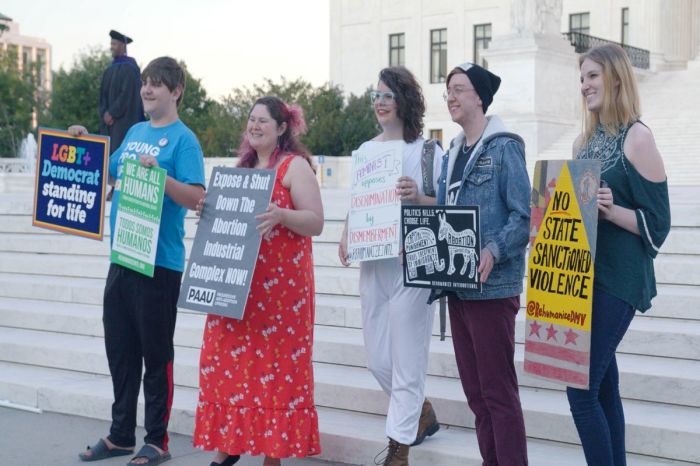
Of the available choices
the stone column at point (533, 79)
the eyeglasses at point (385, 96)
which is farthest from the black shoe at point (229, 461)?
the stone column at point (533, 79)

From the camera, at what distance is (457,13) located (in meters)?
52.8

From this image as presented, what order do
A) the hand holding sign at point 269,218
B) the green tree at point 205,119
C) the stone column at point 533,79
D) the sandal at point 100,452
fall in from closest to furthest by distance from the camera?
the hand holding sign at point 269,218, the sandal at point 100,452, the stone column at point 533,79, the green tree at point 205,119

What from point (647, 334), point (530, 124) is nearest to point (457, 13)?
point (530, 124)

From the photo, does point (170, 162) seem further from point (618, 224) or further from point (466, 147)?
point (618, 224)

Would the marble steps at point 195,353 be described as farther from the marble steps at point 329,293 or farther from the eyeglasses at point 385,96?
the eyeglasses at point 385,96

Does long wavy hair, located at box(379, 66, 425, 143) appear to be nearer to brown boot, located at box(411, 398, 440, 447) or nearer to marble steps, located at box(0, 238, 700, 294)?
brown boot, located at box(411, 398, 440, 447)

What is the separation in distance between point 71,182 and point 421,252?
7.93 feet

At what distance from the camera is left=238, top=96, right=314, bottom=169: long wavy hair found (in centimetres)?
552

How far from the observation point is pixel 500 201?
470 centimetres

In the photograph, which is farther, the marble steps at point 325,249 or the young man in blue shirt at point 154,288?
the marble steps at point 325,249

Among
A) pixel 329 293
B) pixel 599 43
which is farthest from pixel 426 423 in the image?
pixel 599 43

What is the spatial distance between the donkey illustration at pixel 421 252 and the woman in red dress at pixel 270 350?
0.66 meters

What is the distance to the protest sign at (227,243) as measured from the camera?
5.30m

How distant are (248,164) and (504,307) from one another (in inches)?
66.8
